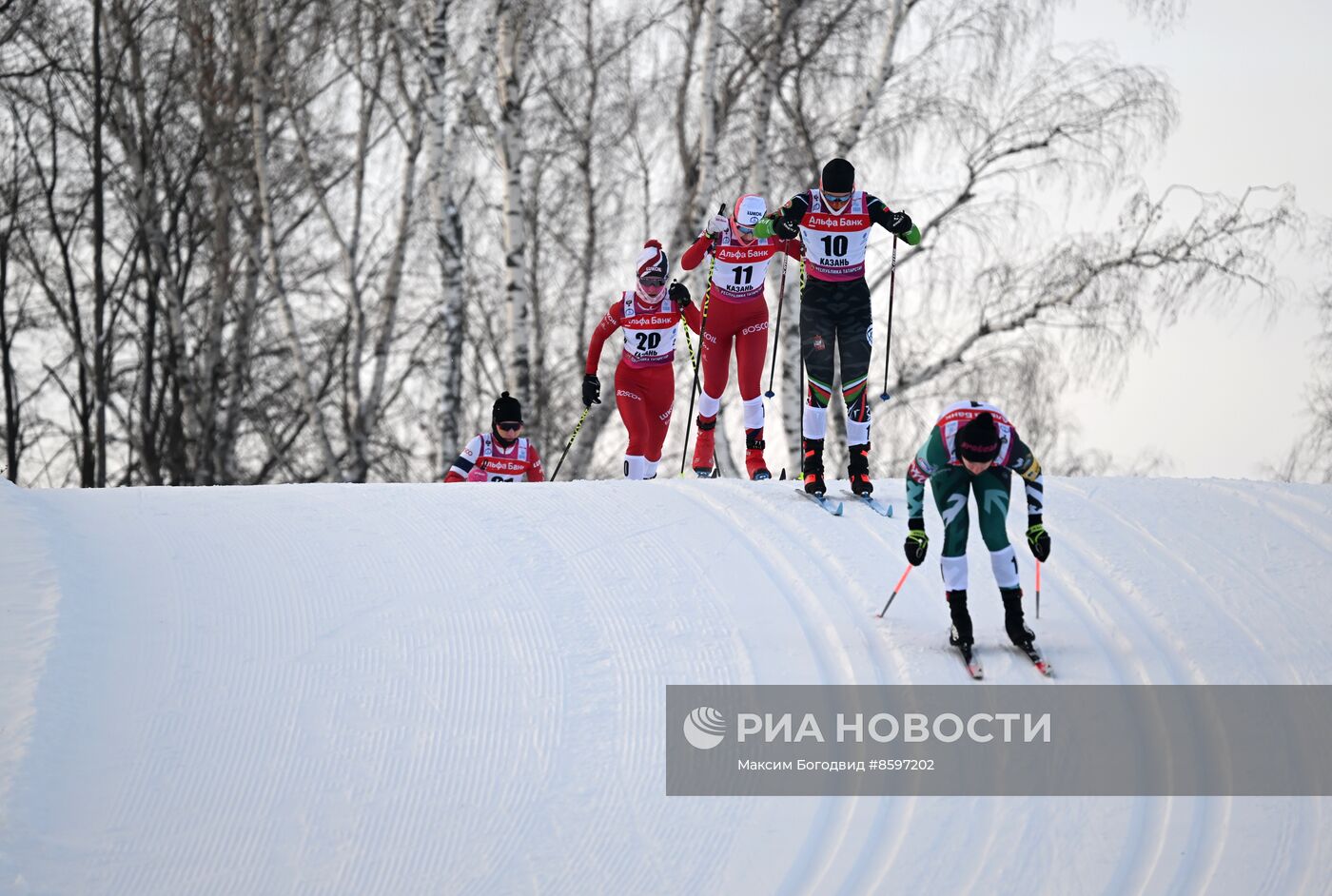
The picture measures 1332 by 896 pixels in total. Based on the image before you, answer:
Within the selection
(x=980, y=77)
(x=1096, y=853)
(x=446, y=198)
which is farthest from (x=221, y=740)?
(x=980, y=77)

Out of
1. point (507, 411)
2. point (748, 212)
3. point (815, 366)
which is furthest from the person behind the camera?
point (507, 411)

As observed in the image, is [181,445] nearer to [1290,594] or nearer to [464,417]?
[464,417]

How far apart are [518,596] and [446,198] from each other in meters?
7.05

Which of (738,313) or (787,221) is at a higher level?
(787,221)

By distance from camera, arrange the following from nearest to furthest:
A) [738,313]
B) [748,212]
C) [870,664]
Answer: [870,664]
[748,212]
[738,313]

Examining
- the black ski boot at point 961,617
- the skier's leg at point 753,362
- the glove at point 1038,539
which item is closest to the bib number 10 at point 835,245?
the skier's leg at point 753,362

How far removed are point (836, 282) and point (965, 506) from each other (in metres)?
2.18

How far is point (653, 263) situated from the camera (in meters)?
9.89

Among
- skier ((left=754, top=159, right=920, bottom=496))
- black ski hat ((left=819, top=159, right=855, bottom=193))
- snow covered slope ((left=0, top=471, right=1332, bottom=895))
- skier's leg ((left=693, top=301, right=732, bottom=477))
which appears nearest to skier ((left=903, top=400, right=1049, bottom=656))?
snow covered slope ((left=0, top=471, right=1332, bottom=895))

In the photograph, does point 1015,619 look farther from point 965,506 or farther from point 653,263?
point 653,263

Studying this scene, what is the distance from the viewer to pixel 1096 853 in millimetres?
5637

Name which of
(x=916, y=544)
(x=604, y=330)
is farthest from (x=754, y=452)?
(x=916, y=544)

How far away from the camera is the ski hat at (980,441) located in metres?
6.69

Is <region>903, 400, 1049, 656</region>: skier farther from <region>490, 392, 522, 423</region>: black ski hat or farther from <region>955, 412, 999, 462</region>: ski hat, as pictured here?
<region>490, 392, 522, 423</region>: black ski hat
